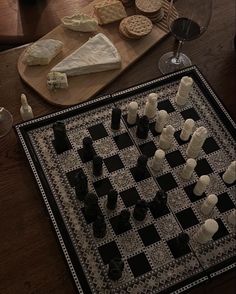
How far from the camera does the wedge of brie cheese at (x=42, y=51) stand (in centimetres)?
145

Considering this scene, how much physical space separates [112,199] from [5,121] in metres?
0.45

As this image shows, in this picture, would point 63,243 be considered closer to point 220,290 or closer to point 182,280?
point 182,280

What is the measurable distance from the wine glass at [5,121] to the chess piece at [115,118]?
0.32 meters

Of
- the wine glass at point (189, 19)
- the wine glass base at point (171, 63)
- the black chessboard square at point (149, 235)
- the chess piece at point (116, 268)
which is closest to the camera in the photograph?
the chess piece at point (116, 268)

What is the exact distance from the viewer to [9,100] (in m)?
1.41

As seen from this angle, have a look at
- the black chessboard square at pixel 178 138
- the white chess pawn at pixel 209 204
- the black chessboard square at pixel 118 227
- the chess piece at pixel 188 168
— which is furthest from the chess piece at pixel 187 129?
the black chessboard square at pixel 118 227

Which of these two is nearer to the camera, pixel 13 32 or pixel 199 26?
pixel 199 26

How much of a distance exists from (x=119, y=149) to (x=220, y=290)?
0.47 m

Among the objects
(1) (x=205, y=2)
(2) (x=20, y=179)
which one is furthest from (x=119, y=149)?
(1) (x=205, y=2)

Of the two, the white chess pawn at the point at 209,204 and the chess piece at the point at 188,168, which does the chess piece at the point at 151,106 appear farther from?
the white chess pawn at the point at 209,204

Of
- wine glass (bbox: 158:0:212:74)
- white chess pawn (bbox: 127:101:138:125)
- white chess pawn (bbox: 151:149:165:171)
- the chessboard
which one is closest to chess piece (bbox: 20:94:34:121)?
the chessboard

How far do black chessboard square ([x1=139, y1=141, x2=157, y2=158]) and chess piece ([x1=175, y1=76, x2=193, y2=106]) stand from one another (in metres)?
0.17

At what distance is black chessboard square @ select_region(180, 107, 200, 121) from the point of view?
4.52 ft

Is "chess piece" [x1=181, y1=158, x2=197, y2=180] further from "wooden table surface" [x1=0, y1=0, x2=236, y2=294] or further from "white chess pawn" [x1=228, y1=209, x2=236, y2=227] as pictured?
"wooden table surface" [x1=0, y1=0, x2=236, y2=294]
